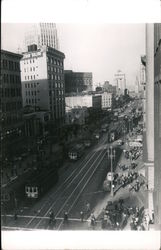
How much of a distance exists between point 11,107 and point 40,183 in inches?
225

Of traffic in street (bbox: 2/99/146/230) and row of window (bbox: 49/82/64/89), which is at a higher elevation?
row of window (bbox: 49/82/64/89)

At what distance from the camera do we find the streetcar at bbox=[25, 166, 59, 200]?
50.0 ft

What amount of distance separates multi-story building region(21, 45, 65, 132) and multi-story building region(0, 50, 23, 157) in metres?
0.56

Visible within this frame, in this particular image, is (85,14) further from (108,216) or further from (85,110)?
(85,110)

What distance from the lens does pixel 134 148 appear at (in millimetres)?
22703

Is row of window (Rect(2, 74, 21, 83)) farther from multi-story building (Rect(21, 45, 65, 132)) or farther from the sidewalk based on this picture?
the sidewalk

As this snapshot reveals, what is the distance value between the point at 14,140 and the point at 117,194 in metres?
6.82

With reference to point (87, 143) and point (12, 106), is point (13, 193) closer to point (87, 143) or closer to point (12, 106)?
point (12, 106)

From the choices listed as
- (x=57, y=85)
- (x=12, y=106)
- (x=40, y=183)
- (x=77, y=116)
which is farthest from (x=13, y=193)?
(x=77, y=116)

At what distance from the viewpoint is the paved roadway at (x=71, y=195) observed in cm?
1252

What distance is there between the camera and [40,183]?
15.5 meters

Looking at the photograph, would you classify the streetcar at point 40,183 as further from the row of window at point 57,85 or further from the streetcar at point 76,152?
the row of window at point 57,85

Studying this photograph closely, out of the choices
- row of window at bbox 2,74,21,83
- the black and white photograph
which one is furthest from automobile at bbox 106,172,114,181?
row of window at bbox 2,74,21,83

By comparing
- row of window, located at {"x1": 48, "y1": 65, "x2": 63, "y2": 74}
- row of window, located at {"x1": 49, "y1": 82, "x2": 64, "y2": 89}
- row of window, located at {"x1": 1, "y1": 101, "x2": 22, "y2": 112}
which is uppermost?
row of window, located at {"x1": 48, "y1": 65, "x2": 63, "y2": 74}
